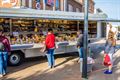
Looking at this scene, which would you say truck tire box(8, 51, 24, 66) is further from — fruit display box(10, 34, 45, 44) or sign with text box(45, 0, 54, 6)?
sign with text box(45, 0, 54, 6)

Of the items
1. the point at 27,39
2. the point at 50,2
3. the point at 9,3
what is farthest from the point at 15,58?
the point at 50,2

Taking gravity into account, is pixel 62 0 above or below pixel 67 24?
above

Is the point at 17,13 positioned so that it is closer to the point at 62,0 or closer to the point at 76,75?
the point at 76,75

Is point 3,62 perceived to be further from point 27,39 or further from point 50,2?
point 50,2

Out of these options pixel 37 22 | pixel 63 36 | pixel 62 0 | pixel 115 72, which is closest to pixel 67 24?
pixel 63 36

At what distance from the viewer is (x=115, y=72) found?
1189 centimetres

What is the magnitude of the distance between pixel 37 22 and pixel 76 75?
493cm

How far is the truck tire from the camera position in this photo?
13555 mm

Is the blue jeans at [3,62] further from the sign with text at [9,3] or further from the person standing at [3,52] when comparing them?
the sign with text at [9,3]

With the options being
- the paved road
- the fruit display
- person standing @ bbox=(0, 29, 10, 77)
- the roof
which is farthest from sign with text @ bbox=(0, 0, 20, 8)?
person standing @ bbox=(0, 29, 10, 77)

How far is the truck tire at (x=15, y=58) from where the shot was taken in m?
13.6

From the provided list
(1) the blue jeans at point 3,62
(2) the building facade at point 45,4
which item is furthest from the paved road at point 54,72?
(2) the building facade at point 45,4

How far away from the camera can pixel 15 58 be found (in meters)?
13.8

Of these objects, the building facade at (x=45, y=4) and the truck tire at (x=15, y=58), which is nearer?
the truck tire at (x=15, y=58)
